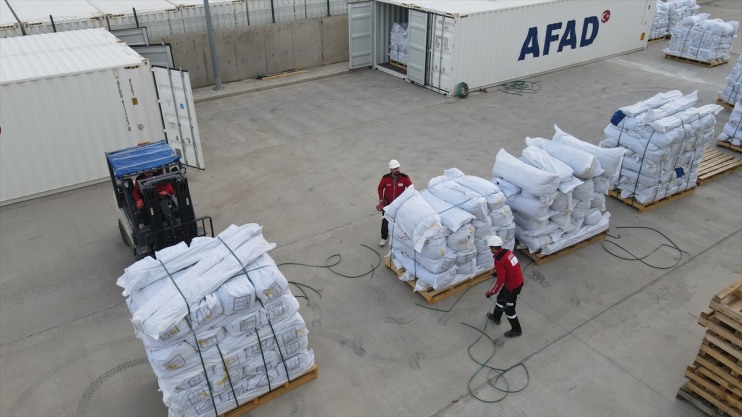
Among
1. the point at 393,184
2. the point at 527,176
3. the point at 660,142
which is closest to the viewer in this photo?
the point at 527,176

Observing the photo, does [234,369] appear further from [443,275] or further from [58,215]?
[58,215]

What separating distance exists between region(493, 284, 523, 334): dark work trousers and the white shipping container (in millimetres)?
8087

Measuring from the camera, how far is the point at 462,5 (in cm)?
1622

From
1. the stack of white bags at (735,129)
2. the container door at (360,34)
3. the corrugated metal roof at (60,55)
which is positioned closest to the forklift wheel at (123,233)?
the corrugated metal roof at (60,55)

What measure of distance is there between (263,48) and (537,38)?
8934 millimetres

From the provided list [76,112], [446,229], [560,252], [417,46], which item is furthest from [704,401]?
[417,46]

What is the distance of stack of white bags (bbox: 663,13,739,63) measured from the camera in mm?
18688

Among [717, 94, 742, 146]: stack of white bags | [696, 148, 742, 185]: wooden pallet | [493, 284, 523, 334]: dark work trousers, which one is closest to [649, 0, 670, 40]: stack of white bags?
[717, 94, 742, 146]: stack of white bags

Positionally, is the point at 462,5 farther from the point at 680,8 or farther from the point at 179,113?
the point at 680,8

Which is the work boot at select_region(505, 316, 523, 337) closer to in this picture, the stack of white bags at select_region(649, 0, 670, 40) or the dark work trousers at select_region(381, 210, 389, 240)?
the dark work trousers at select_region(381, 210, 389, 240)

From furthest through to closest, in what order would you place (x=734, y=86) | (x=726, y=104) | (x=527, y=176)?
(x=726, y=104) → (x=734, y=86) → (x=527, y=176)

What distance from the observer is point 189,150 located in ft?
38.4

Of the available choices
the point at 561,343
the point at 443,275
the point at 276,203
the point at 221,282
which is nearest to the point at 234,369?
the point at 221,282

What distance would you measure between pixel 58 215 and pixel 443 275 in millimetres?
7512
